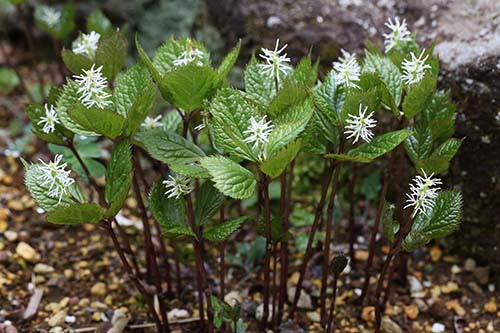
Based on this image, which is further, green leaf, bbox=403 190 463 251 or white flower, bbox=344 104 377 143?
green leaf, bbox=403 190 463 251

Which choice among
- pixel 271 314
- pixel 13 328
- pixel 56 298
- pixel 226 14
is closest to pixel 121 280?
pixel 56 298

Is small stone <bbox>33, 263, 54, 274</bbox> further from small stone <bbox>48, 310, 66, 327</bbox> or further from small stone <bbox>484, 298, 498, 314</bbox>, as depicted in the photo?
small stone <bbox>484, 298, 498, 314</bbox>

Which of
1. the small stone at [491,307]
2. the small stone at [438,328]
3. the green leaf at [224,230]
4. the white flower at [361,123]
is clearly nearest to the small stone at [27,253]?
the green leaf at [224,230]

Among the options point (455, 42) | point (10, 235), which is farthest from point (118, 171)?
point (455, 42)

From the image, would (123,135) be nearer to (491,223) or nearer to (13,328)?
(13,328)

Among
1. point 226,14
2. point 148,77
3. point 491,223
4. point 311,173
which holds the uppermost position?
point 226,14

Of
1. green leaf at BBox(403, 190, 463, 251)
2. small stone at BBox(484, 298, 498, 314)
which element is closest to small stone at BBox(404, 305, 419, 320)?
small stone at BBox(484, 298, 498, 314)

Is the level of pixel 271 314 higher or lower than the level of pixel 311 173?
lower
